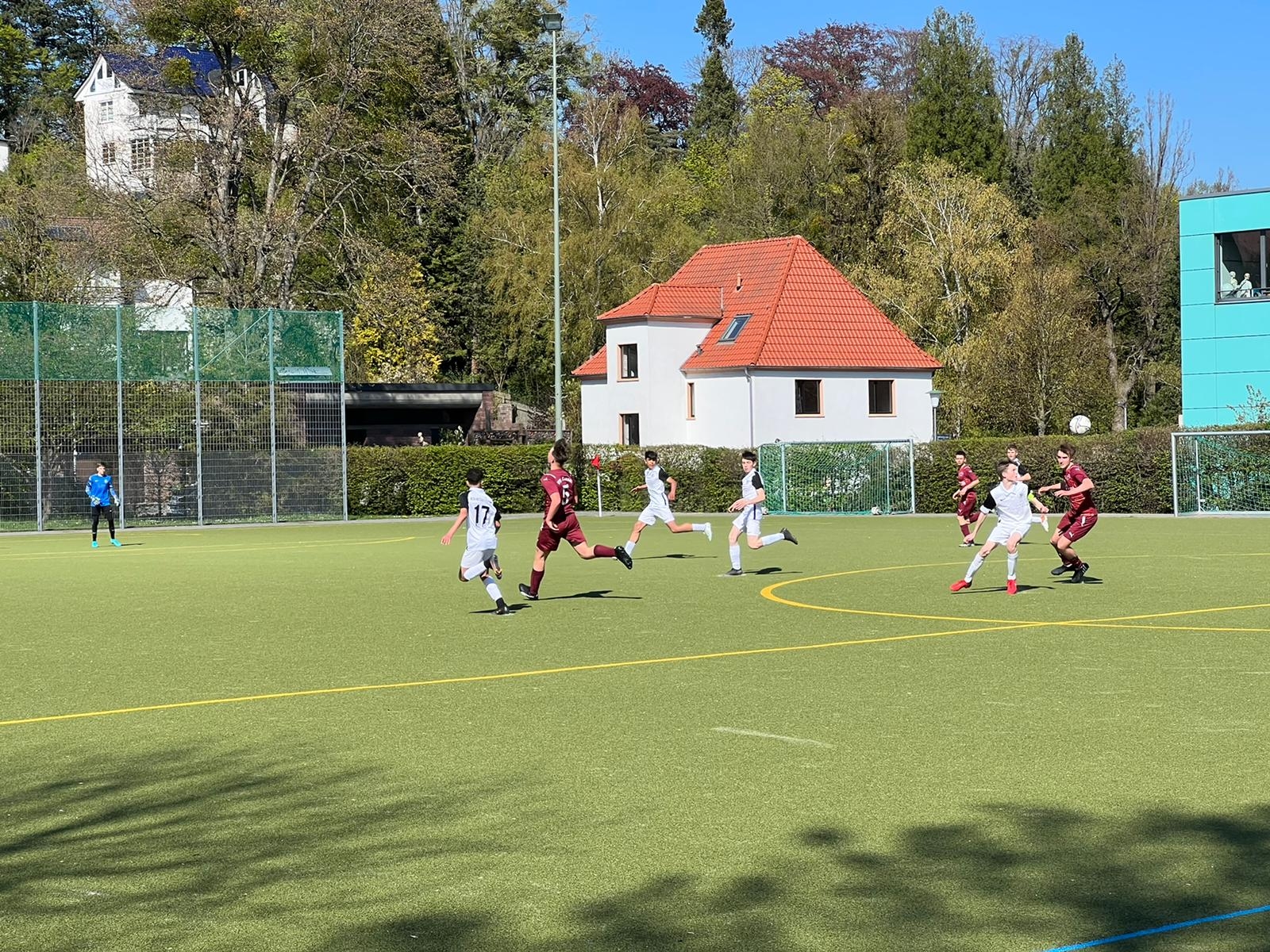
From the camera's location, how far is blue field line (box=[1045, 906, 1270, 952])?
605cm

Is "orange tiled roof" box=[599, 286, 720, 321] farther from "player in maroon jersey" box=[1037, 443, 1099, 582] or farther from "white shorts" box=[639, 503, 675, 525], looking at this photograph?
"player in maroon jersey" box=[1037, 443, 1099, 582]

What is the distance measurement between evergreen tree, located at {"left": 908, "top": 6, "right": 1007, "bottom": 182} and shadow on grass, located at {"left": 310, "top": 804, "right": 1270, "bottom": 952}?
70.6 metres

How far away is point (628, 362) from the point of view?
204 ft

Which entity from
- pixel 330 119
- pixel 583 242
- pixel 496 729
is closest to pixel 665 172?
pixel 583 242

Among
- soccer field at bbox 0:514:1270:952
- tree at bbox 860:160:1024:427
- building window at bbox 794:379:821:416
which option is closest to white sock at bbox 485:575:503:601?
soccer field at bbox 0:514:1270:952

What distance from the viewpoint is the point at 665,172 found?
252ft

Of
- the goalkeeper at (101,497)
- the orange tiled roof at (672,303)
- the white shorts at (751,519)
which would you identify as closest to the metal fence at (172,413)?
the goalkeeper at (101,497)

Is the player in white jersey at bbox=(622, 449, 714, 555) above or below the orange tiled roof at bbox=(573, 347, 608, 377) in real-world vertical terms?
below

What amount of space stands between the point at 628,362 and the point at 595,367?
3878mm

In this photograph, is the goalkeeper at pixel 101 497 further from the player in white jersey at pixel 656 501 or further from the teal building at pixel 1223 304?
the teal building at pixel 1223 304

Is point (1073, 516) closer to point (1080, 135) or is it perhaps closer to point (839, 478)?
point (839, 478)

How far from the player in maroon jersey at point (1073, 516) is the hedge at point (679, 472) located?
19795 mm

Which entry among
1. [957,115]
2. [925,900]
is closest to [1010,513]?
[925,900]

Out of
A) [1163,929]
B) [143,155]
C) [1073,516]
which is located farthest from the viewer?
[143,155]
